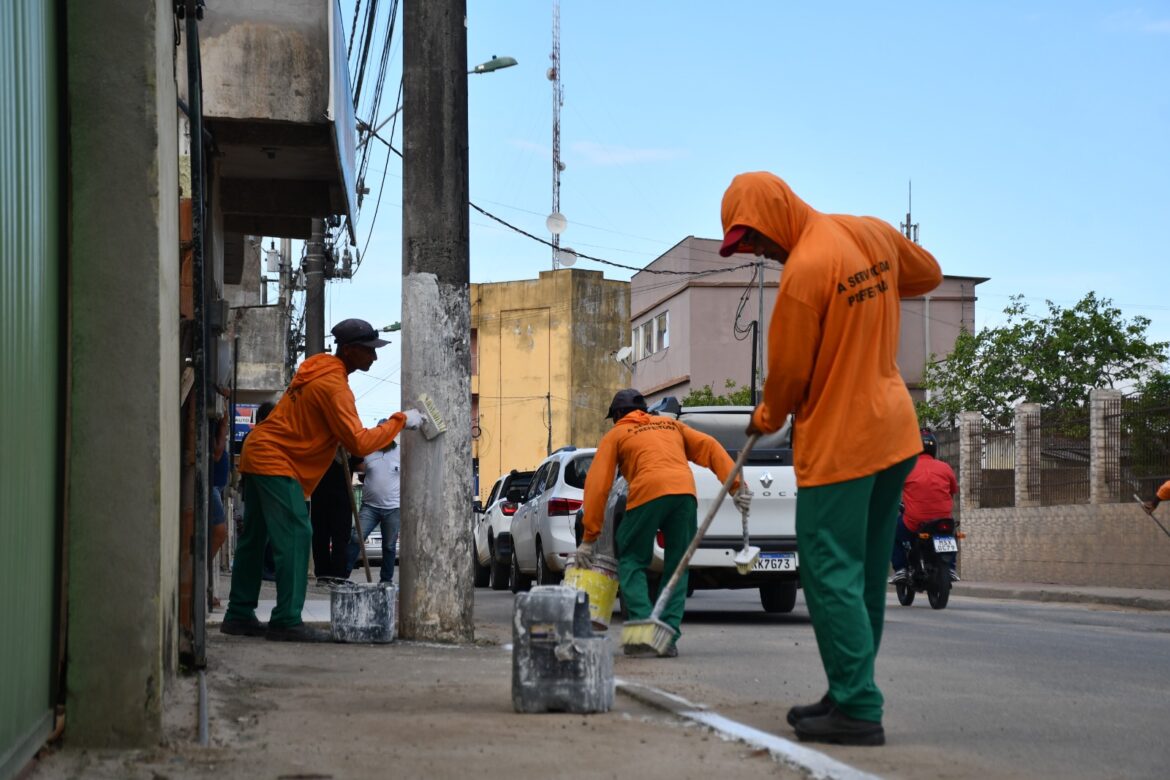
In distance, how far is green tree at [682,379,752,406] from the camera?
186ft

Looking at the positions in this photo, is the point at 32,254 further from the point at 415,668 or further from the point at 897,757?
the point at 415,668

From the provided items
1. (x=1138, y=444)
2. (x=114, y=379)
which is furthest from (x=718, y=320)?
(x=114, y=379)

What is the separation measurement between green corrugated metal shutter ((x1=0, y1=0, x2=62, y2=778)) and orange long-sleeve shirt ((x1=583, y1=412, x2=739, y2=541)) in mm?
5442

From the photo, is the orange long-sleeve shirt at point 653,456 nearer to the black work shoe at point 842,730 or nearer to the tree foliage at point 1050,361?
the black work shoe at point 842,730

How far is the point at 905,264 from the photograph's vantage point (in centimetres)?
596

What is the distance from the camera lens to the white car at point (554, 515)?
1529cm

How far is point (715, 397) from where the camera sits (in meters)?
60.1

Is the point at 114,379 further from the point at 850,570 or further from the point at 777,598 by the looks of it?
the point at 777,598

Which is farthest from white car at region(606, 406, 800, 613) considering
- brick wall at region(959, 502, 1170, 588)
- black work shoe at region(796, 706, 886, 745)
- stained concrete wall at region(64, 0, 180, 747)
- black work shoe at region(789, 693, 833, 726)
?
brick wall at region(959, 502, 1170, 588)

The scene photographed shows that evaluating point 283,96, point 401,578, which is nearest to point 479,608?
point 401,578

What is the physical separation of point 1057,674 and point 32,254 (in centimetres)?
592

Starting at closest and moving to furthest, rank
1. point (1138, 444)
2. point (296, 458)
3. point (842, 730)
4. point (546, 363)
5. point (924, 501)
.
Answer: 1. point (842, 730)
2. point (296, 458)
3. point (924, 501)
4. point (1138, 444)
5. point (546, 363)

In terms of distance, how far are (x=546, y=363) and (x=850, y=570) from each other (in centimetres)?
6961

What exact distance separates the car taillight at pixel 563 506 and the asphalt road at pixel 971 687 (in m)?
1.75
